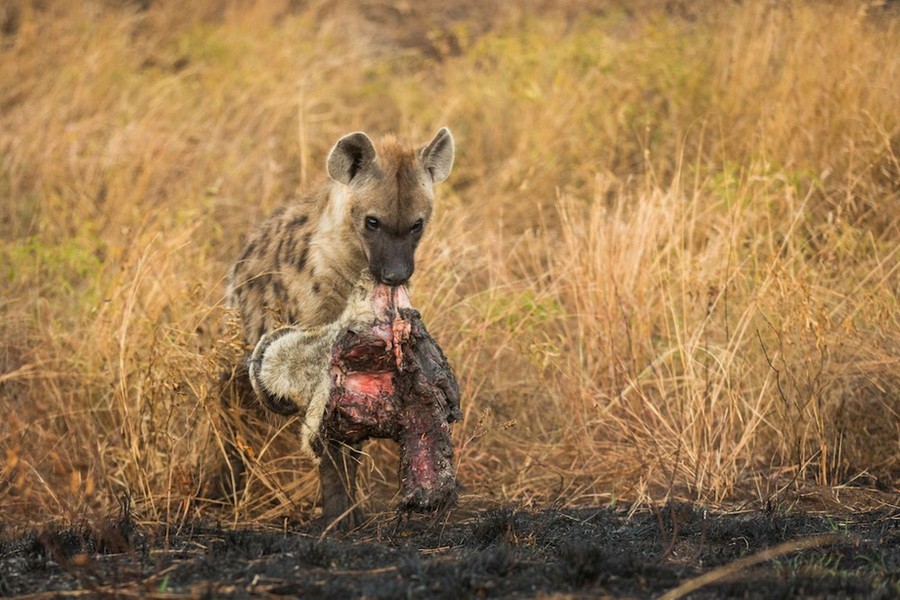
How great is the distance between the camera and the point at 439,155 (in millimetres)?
5746

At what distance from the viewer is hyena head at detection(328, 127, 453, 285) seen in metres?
5.30

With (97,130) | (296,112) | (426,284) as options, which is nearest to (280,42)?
(296,112)

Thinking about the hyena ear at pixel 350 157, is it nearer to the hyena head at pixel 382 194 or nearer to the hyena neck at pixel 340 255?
the hyena head at pixel 382 194

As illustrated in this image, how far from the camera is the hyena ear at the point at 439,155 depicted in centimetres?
567

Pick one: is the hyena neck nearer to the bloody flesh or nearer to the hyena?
the hyena

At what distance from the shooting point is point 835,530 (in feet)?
15.1

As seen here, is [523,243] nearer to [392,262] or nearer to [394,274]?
[392,262]

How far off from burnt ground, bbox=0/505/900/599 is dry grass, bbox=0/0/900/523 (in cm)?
31

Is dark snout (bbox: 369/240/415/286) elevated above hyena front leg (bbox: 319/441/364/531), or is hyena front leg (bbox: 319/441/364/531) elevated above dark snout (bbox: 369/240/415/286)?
dark snout (bbox: 369/240/415/286)

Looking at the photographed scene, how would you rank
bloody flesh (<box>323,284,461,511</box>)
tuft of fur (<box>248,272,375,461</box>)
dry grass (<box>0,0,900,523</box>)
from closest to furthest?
bloody flesh (<box>323,284,461,511</box>), tuft of fur (<box>248,272,375,461</box>), dry grass (<box>0,0,900,523</box>)

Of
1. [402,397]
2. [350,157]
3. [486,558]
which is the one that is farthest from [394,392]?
[350,157]

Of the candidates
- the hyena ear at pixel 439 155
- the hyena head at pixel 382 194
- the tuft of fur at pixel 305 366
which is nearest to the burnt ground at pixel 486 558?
the tuft of fur at pixel 305 366

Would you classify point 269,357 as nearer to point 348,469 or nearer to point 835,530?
point 348,469

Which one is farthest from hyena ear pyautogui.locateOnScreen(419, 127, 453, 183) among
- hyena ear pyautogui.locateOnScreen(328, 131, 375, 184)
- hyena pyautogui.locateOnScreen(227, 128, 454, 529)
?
hyena ear pyautogui.locateOnScreen(328, 131, 375, 184)
